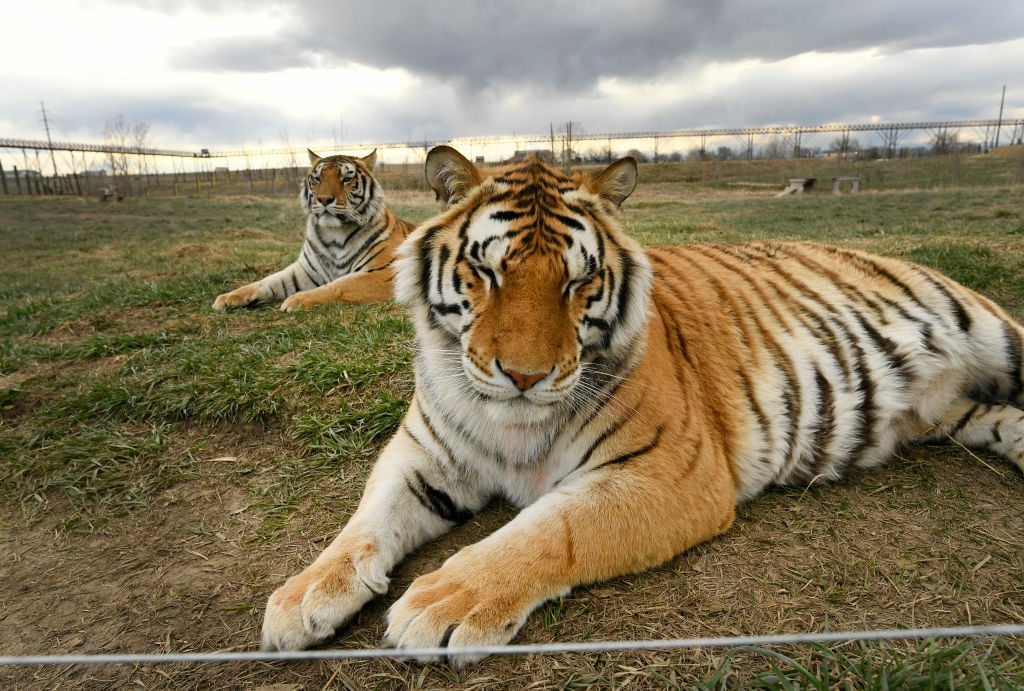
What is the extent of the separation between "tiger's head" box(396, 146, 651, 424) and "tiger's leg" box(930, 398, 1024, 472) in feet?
5.51

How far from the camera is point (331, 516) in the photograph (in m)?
2.44

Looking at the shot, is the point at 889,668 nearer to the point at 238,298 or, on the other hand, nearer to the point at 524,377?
the point at 524,377

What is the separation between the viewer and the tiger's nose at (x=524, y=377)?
181cm

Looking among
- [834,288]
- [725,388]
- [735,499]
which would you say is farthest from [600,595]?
[834,288]

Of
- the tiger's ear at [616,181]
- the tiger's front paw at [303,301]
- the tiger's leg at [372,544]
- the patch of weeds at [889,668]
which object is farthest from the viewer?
the tiger's front paw at [303,301]

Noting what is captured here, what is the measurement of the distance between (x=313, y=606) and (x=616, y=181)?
1766mm

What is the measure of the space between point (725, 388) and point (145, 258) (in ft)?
34.1

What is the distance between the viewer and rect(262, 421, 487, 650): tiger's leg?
5.66ft

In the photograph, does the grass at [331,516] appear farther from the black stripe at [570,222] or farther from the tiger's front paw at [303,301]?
the black stripe at [570,222]

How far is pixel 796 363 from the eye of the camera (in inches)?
105

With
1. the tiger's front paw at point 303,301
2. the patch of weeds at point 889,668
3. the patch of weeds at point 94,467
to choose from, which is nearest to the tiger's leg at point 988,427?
the patch of weeds at point 889,668

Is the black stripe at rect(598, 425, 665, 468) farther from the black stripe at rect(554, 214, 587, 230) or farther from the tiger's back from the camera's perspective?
the black stripe at rect(554, 214, 587, 230)

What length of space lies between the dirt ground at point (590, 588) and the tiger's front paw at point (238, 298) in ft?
11.5

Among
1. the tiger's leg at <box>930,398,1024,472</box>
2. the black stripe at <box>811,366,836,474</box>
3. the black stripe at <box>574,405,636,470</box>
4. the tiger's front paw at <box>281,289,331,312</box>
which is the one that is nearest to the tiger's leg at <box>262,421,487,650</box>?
the black stripe at <box>574,405,636,470</box>
